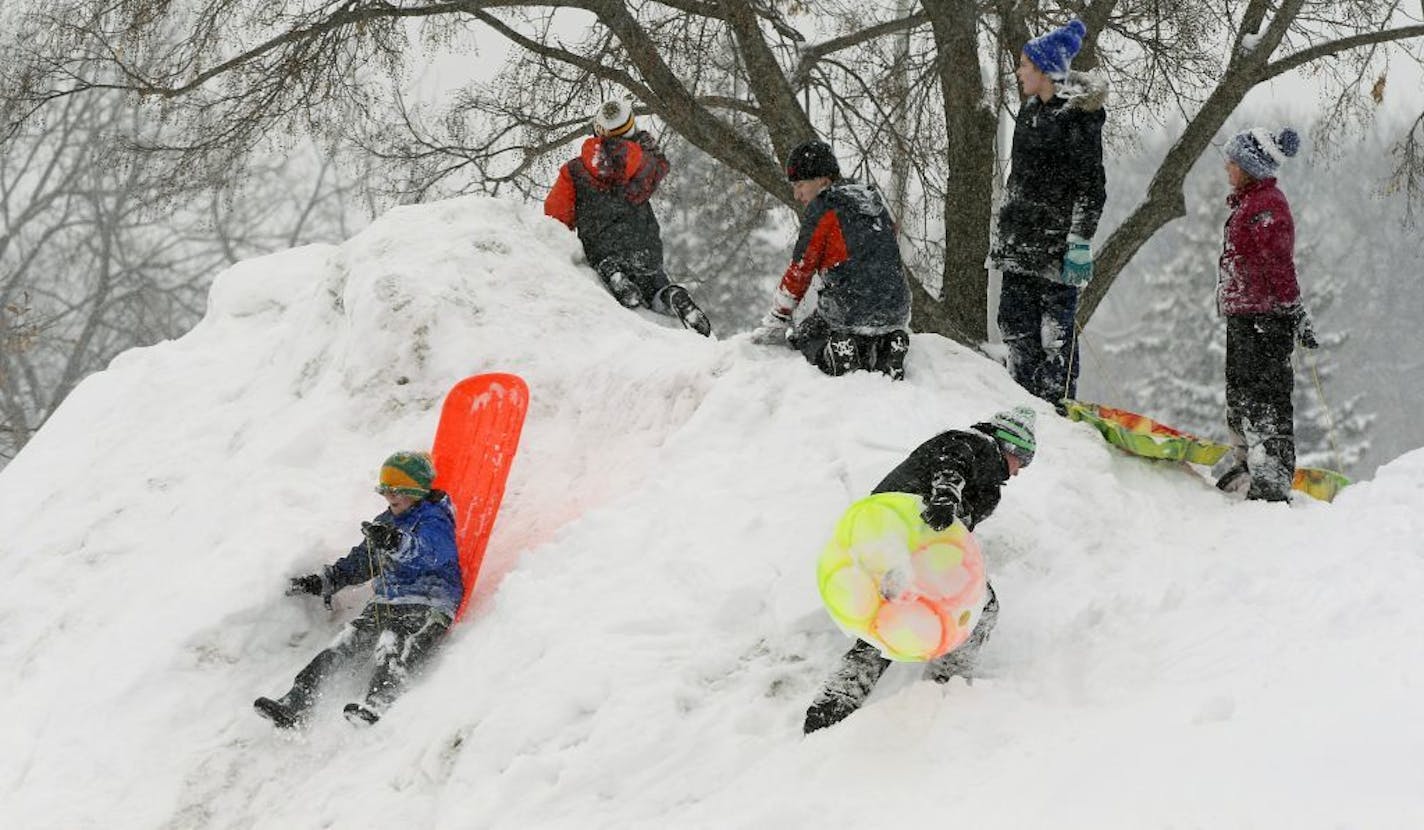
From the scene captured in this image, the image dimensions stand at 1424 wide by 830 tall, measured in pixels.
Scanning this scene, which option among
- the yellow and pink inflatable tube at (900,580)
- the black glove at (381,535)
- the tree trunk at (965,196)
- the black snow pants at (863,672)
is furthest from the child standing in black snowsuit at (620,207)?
the yellow and pink inflatable tube at (900,580)

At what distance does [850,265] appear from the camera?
5.96 metres

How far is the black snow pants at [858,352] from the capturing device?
19.2ft

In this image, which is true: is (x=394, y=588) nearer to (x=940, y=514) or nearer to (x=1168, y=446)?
(x=940, y=514)

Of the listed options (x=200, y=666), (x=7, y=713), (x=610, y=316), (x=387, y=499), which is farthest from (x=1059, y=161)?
(x=7, y=713)

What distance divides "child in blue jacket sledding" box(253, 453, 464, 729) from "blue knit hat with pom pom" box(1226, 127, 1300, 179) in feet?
13.5

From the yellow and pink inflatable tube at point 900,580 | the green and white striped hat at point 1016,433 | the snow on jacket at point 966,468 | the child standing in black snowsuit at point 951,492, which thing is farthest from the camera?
the green and white striped hat at point 1016,433

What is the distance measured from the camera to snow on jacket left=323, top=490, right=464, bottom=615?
515cm

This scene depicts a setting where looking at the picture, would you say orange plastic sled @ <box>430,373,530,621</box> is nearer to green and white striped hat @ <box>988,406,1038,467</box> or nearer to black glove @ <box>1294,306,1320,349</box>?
green and white striped hat @ <box>988,406,1038,467</box>

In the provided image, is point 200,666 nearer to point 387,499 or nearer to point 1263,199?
point 387,499

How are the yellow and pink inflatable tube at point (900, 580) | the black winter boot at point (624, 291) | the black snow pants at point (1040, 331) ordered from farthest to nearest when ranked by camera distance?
the black winter boot at point (624, 291) → the black snow pants at point (1040, 331) → the yellow and pink inflatable tube at point (900, 580)

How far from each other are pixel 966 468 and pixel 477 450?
267 cm

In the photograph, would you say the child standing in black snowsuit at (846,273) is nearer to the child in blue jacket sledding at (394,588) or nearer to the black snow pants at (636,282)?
the black snow pants at (636,282)

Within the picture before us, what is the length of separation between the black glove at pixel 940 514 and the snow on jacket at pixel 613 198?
4.33 m

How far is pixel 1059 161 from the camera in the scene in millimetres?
6367
